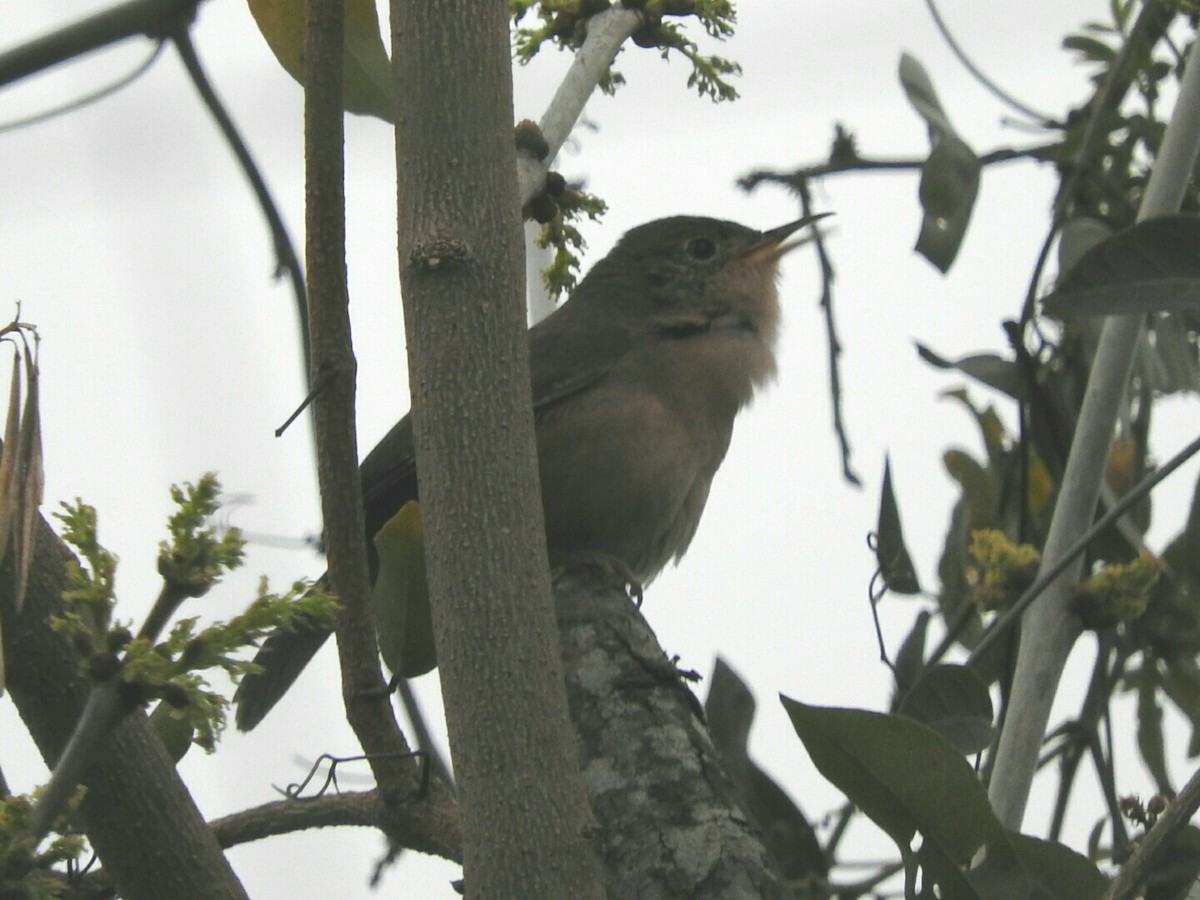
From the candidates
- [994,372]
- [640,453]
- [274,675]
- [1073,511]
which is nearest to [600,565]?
[640,453]

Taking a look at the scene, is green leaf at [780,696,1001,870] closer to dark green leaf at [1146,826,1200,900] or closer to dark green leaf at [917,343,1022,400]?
dark green leaf at [1146,826,1200,900]

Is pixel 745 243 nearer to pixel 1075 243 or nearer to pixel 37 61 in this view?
pixel 1075 243

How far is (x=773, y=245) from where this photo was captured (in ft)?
17.4

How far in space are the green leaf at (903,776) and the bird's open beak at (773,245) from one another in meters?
3.36

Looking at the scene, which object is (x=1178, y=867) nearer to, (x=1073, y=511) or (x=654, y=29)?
(x=1073, y=511)

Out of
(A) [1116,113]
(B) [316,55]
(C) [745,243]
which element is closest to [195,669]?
(B) [316,55]

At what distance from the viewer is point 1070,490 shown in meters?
2.91

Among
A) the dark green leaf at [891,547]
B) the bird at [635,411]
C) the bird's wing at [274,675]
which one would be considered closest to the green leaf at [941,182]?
the dark green leaf at [891,547]

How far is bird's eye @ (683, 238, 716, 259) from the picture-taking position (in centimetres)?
534

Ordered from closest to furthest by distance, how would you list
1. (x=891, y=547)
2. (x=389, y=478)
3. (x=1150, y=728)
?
(x=891, y=547), (x=1150, y=728), (x=389, y=478)

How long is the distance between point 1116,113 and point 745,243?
56.2 inches

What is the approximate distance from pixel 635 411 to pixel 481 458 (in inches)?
97.2

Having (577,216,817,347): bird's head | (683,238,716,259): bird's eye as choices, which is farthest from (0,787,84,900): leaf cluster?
(683,238,716,259): bird's eye

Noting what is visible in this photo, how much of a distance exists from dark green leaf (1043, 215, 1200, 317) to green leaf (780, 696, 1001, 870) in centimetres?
73
